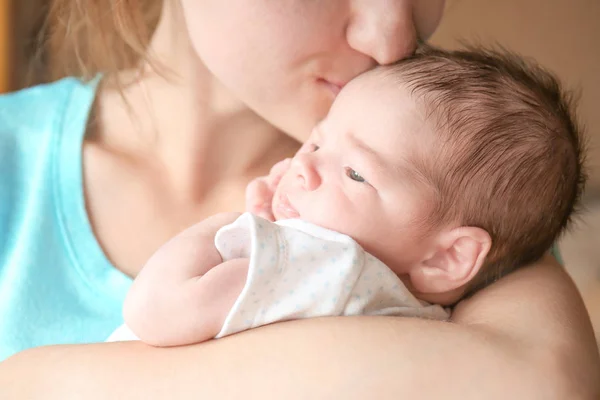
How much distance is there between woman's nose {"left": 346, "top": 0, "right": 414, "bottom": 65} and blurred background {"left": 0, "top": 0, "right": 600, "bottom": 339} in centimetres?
71

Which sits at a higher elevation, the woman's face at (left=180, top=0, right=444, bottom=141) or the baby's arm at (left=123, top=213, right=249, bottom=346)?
the woman's face at (left=180, top=0, right=444, bottom=141)

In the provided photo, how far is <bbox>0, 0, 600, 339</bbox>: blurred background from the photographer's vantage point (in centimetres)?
147

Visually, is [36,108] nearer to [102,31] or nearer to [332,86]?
[102,31]

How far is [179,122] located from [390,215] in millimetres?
489

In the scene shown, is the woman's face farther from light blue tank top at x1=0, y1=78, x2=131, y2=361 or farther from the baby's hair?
light blue tank top at x1=0, y1=78, x2=131, y2=361

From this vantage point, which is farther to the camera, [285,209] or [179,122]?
[179,122]

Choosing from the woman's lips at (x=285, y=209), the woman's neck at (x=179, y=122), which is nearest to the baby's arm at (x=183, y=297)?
the woman's lips at (x=285, y=209)

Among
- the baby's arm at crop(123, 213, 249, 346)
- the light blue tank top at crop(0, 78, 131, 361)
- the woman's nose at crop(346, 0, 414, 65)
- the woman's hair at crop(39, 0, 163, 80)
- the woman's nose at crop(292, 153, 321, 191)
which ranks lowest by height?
the light blue tank top at crop(0, 78, 131, 361)

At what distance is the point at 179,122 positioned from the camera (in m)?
1.07

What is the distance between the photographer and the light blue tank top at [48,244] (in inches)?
35.7

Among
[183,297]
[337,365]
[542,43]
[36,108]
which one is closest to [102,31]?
[36,108]

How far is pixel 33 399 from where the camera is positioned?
0.64 m

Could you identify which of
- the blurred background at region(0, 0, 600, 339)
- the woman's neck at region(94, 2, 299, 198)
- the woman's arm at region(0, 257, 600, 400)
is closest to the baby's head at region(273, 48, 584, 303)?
the woman's arm at region(0, 257, 600, 400)

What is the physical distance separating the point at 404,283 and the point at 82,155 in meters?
0.57
